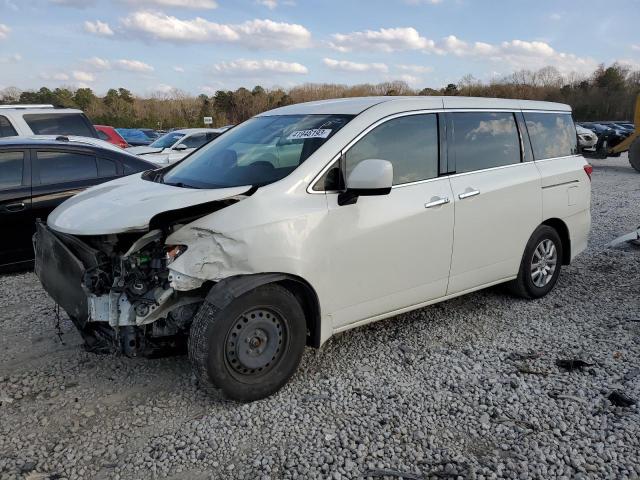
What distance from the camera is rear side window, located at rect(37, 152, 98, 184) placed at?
6113 mm

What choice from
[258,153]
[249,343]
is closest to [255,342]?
[249,343]

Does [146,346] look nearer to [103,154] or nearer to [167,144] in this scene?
[103,154]

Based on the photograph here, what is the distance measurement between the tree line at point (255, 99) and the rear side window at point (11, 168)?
93.5 feet

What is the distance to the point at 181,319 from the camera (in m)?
3.37

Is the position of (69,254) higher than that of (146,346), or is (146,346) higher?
(69,254)

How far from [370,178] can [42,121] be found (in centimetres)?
811

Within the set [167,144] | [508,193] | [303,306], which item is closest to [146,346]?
[303,306]

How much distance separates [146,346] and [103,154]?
13.1 ft

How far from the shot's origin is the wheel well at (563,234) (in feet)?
17.4

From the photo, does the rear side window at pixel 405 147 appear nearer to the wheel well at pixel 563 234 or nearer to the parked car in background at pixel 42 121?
the wheel well at pixel 563 234

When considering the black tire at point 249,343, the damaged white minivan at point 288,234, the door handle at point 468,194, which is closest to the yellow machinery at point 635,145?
the damaged white minivan at point 288,234

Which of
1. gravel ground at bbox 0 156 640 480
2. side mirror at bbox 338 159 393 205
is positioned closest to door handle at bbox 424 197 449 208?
side mirror at bbox 338 159 393 205

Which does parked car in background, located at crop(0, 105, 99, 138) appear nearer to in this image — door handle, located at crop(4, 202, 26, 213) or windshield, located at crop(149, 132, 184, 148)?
door handle, located at crop(4, 202, 26, 213)

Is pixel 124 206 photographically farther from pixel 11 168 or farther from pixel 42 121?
pixel 42 121
